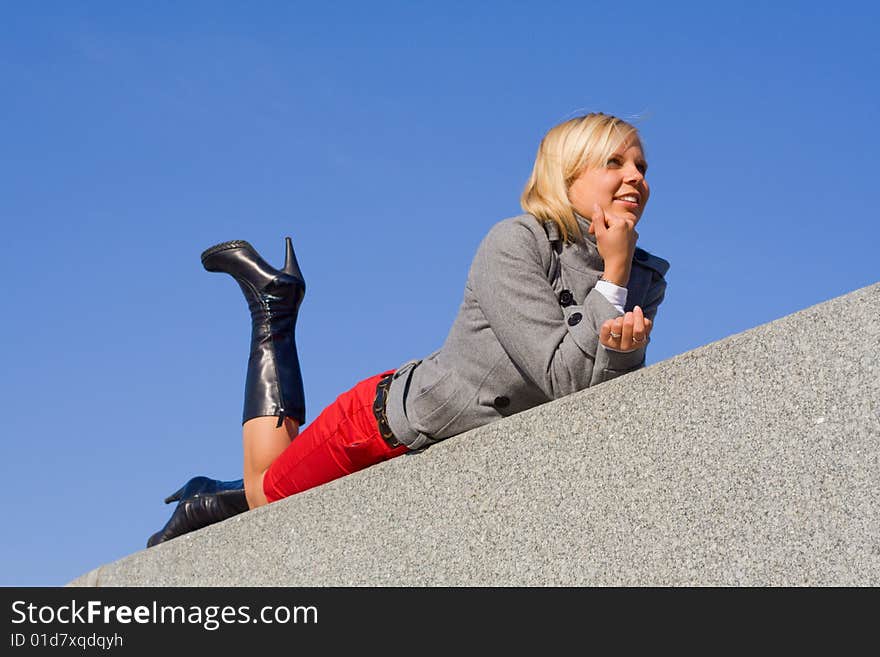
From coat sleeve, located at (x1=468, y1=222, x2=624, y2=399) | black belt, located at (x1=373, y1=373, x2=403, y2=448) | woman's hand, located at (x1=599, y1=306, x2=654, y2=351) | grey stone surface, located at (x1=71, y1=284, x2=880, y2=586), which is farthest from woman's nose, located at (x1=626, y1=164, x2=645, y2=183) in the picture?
black belt, located at (x1=373, y1=373, x2=403, y2=448)

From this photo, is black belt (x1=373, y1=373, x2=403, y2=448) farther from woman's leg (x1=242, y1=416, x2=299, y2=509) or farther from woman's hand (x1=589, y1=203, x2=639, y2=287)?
woman's hand (x1=589, y1=203, x2=639, y2=287)

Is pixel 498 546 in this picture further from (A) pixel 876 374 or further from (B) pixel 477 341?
(A) pixel 876 374

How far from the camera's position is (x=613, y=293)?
3.63 meters

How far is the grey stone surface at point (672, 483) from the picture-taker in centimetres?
279

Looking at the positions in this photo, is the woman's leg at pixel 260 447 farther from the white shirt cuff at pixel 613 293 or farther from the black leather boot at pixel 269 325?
the white shirt cuff at pixel 613 293

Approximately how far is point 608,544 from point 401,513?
853mm

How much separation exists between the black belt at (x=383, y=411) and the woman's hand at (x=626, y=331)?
42.0 inches

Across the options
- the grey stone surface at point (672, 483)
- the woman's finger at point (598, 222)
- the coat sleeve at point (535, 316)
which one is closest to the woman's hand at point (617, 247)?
the woman's finger at point (598, 222)

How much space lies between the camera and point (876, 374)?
9.15ft

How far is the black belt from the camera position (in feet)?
13.7

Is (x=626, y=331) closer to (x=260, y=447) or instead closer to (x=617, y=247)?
(x=617, y=247)

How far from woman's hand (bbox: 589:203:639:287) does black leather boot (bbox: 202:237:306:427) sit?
1.96m

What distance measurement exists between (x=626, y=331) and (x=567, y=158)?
0.92 meters
